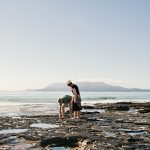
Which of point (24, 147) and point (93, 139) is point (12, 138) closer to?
point (24, 147)

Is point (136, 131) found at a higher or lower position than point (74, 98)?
lower

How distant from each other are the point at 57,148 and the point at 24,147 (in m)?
1.07

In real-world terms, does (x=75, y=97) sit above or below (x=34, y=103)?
above

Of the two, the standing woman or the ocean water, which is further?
the ocean water

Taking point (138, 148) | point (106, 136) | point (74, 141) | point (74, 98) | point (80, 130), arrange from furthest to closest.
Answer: point (74, 98), point (80, 130), point (106, 136), point (74, 141), point (138, 148)

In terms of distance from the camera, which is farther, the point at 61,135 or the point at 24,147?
the point at 61,135

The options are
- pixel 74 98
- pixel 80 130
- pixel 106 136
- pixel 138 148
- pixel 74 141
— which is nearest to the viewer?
pixel 138 148

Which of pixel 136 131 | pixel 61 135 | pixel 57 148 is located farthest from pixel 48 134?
pixel 136 131

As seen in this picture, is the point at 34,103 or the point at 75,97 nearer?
the point at 75,97

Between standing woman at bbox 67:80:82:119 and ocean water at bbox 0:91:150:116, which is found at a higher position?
standing woman at bbox 67:80:82:119

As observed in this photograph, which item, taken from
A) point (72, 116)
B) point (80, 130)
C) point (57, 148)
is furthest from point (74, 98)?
point (57, 148)

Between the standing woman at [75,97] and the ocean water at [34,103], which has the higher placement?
the standing woman at [75,97]

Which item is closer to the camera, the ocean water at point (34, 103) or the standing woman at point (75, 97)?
the standing woman at point (75, 97)

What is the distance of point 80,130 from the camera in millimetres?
14789
